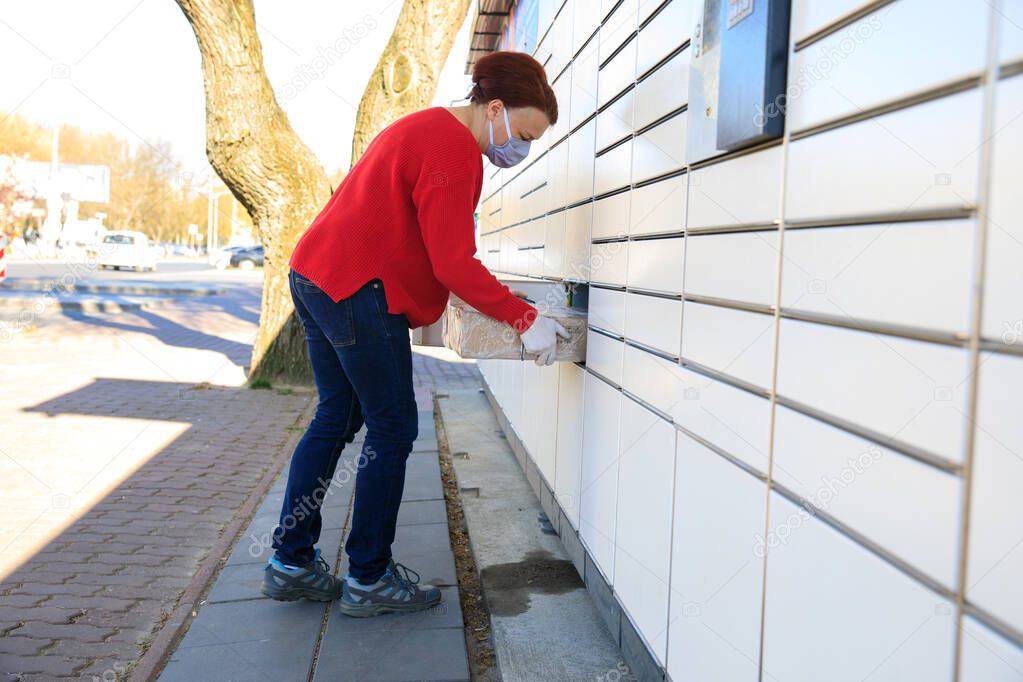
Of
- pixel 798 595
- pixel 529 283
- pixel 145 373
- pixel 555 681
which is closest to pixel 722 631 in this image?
pixel 798 595

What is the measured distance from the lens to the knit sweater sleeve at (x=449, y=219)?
8.79 ft

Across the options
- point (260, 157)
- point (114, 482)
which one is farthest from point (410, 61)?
point (114, 482)

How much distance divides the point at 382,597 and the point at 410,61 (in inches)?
246

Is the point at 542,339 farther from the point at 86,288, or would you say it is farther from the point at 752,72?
the point at 86,288

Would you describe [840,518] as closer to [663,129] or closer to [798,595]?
[798,595]

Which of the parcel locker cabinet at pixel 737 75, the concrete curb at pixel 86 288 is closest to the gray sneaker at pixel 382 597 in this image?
the parcel locker cabinet at pixel 737 75

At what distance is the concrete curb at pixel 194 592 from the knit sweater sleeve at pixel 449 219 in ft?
4.68

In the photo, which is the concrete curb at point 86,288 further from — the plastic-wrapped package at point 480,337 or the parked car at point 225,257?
the parked car at point 225,257

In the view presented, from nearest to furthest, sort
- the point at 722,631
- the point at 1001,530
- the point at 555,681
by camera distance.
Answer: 1. the point at 1001,530
2. the point at 722,631
3. the point at 555,681

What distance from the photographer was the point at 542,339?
9.73 feet

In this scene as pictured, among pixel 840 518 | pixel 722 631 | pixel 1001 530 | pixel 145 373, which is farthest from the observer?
pixel 145 373

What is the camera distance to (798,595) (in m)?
1.57

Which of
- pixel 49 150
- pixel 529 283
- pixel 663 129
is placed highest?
pixel 49 150

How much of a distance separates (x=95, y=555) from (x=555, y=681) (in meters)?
2.17
